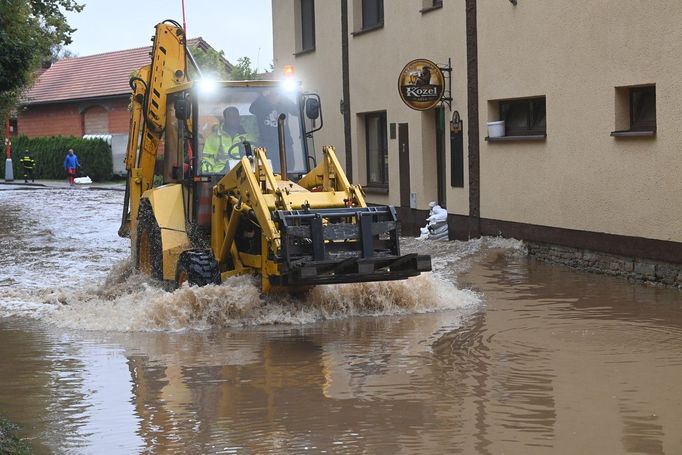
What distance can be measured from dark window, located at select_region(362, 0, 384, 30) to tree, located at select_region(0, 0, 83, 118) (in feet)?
22.4

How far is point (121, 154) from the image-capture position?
154ft

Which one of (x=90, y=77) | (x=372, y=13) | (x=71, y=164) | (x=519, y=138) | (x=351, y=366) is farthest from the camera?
(x=90, y=77)

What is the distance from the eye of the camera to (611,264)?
594 inches

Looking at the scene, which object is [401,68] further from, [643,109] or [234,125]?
[234,125]

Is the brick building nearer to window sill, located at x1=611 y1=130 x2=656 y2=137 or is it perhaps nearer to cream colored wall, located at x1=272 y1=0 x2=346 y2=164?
cream colored wall, located at x1=272 y1=0 x2=346 y2=164

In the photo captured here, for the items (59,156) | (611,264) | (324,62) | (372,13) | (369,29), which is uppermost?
(372,13)

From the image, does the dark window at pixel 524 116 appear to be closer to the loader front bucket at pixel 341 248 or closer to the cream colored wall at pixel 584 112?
the cream colored wall at pixel 584 112

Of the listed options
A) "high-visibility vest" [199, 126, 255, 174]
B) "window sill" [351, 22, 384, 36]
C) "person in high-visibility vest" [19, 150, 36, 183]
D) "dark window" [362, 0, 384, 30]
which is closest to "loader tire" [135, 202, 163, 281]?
"high-visibility vest" [199, 126, 255, 174]

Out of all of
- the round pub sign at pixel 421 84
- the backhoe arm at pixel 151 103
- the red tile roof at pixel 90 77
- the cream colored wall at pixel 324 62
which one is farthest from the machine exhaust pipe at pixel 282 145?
the red tile roof at pixel 90 77

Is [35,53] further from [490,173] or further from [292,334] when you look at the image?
[292,334]

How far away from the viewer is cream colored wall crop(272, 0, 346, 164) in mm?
25047

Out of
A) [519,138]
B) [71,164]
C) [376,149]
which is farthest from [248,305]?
[71,164]

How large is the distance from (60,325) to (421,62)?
9.16 metres

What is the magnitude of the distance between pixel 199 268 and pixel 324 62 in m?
14.2
